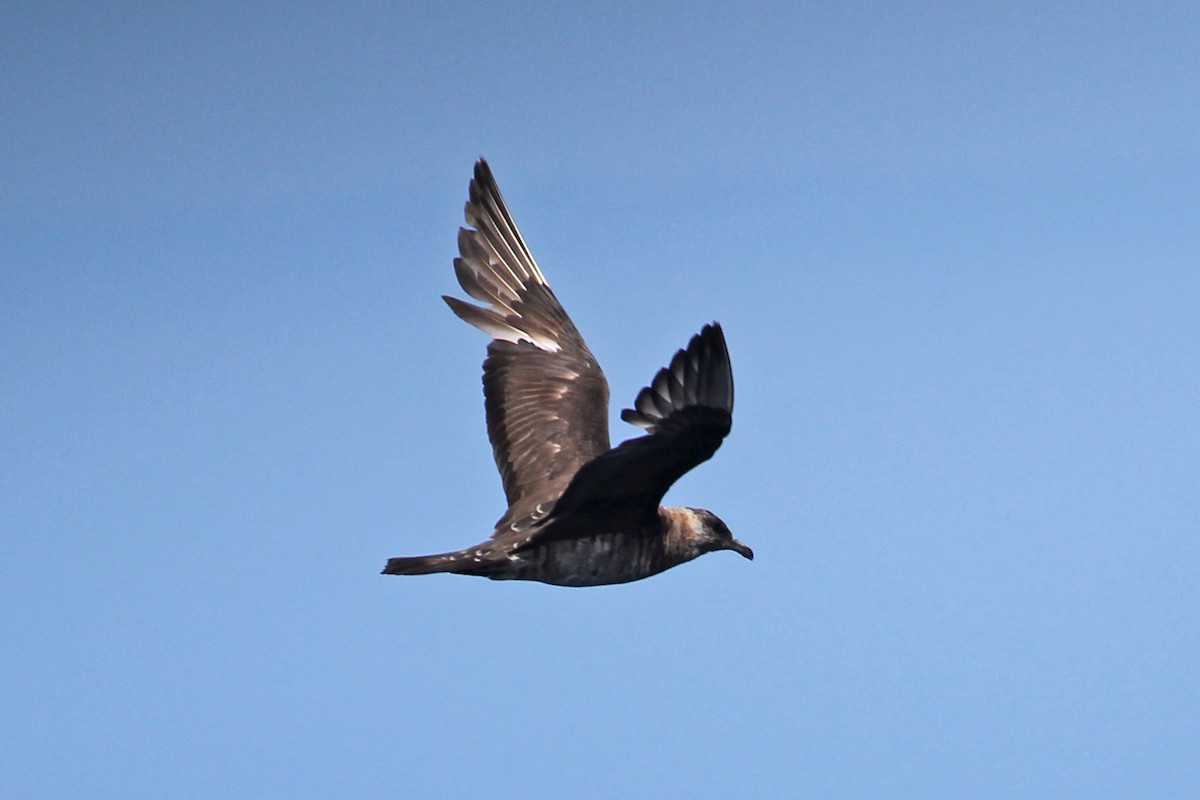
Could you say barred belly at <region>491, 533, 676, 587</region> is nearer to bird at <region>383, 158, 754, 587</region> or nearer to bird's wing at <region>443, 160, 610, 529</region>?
bird at <region>383, 158, 754, 587</region>

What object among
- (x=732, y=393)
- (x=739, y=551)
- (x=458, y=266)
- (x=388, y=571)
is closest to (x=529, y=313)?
(x=458, y=266)

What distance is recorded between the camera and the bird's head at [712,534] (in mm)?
12297

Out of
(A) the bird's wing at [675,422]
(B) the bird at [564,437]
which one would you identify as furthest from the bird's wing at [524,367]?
(A) the bird's wing at [675,422]

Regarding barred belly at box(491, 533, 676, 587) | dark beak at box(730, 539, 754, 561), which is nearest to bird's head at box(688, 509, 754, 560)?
dark beak at box(730, 539, 754, 561)

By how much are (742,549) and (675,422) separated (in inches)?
155

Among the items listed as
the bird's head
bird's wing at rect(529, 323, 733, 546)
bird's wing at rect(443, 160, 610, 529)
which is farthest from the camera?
bird's wing at rect(443, 160, 610, 529)

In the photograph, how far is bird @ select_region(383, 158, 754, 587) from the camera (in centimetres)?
914

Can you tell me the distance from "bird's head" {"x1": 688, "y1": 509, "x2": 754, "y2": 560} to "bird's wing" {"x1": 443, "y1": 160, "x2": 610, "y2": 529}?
1136 mm

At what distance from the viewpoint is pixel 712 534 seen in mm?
12422

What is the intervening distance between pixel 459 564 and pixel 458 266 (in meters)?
4.03

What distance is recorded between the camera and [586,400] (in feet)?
42.9

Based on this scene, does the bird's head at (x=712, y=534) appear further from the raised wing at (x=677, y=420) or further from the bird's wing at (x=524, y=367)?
the raised wing at (x=677, y=420)

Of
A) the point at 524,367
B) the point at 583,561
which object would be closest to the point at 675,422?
the point at 583,561

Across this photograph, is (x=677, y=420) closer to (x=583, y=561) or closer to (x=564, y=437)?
(x=583, y=561)
